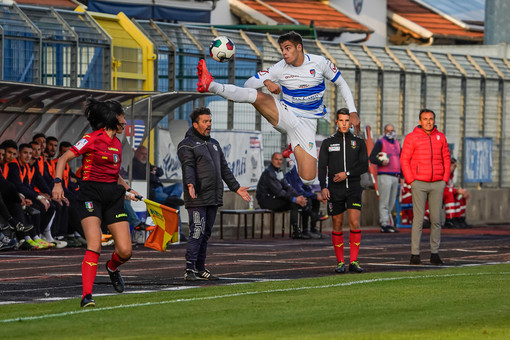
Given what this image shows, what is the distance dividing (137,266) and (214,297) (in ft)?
16.9

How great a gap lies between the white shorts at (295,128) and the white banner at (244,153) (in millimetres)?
10806

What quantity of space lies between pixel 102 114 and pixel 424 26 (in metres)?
45.7

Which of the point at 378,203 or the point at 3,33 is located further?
the point at 378,203

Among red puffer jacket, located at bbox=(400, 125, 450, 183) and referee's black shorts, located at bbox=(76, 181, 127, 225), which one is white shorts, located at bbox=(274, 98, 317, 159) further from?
referee's black shorts, located at bbox=(76, 181, 127, 225)

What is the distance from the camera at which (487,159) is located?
37.0 meters

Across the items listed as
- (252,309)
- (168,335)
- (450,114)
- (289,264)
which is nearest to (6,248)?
(289,264)

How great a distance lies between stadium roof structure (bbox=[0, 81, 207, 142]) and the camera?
2289cm

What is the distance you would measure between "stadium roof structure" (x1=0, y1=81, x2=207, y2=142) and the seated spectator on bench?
279 cm

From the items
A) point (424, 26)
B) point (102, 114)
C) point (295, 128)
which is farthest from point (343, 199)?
point (424, 26)

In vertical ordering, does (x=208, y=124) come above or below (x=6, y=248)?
above

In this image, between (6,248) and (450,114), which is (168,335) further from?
(450,114)

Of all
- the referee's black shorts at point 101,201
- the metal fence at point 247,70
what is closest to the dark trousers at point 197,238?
the referee's black shorts at point 101,201

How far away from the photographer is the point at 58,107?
24.0 meters

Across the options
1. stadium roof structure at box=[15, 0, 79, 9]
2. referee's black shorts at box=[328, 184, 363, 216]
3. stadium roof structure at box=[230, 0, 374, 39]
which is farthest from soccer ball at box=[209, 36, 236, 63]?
stadium roof structure at box=[230, 0, 374, 39]
